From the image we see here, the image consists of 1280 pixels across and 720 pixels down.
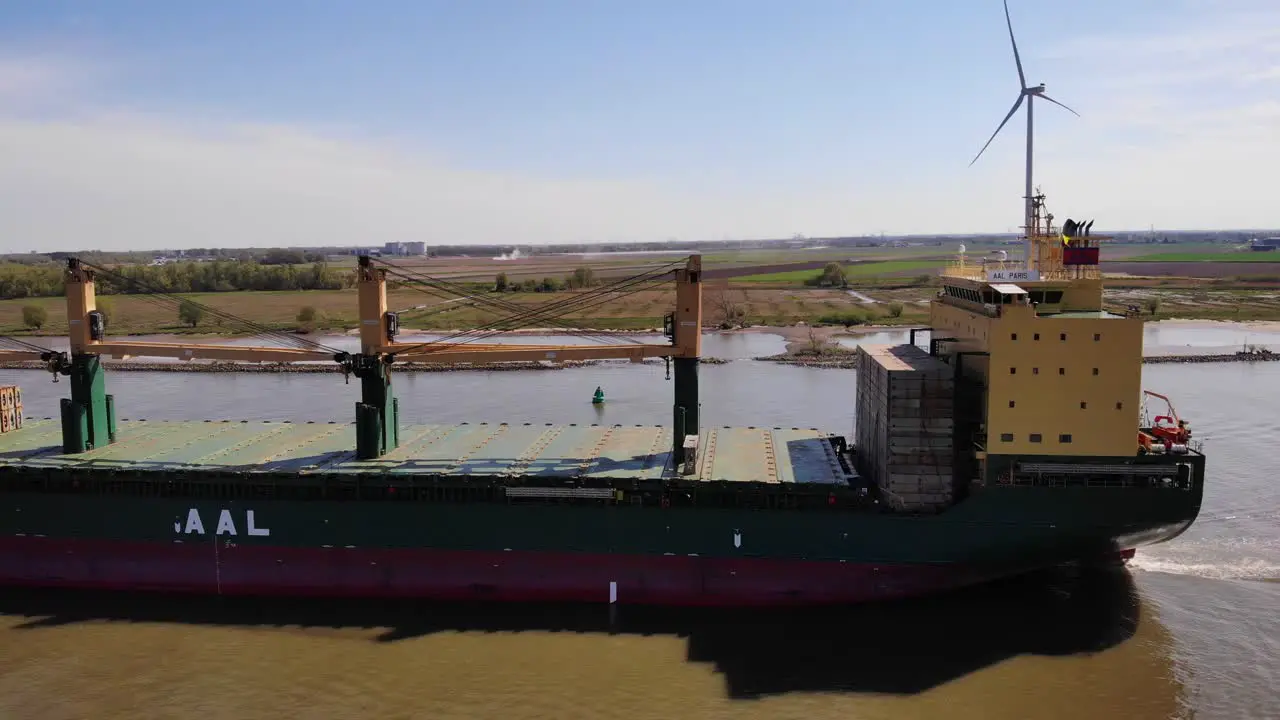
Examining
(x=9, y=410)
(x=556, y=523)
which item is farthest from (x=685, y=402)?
(x=9, y=410)

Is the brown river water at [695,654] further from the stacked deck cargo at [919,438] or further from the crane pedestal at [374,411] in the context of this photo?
the crane pedestal at [374,411]

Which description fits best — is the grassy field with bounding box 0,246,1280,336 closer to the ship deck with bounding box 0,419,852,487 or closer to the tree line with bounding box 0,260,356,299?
the tree line with bounding box 0,260,356,299

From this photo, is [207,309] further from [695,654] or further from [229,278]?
[229,278]

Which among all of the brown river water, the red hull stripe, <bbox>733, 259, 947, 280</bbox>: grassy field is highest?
<bbox>733, 259, 947, 280</bbox>: grassy field

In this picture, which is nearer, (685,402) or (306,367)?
(685,402)

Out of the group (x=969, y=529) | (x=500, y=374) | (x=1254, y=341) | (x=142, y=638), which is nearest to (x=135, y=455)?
(x=142, y=638)

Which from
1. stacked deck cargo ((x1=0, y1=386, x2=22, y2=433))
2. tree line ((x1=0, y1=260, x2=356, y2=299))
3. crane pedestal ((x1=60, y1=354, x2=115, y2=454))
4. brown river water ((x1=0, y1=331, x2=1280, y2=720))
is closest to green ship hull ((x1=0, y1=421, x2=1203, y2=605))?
brown river water ((x1=0, y1=331, x2=1280, y2=720))

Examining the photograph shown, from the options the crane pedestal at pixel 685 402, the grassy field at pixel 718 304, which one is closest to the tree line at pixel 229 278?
the grassy field at pixel 718 304
